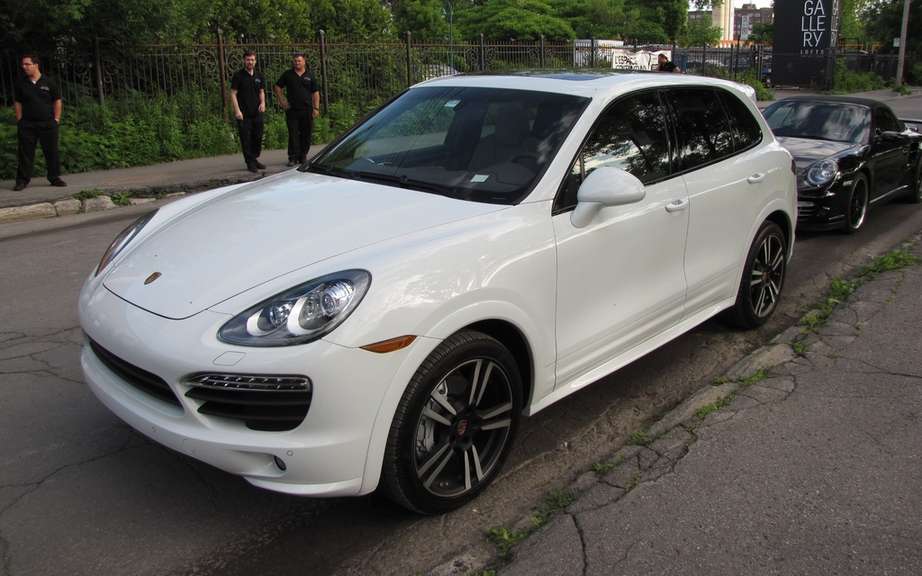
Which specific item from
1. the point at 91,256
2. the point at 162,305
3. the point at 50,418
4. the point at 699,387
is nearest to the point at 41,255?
the point at 91,256

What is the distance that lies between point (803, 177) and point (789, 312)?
3004 millimetres

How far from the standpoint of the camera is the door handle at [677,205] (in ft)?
13.8

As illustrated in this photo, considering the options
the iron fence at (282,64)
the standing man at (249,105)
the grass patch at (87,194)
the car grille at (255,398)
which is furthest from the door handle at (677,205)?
the standing man at (249,105)

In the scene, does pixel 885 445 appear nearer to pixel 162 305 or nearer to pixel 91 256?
pixel 162 305

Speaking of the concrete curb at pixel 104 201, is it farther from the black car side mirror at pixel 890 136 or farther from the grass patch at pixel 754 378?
the black car side mirror at pixel 890 136

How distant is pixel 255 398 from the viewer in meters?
2.71

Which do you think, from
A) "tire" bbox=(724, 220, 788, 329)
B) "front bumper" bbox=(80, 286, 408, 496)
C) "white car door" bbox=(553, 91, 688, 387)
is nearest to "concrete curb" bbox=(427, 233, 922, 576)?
"tire" bbox=(724, 220, 788, 329)

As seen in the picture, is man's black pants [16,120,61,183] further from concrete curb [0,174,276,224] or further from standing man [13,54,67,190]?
concrete curb [0,174,276,224]

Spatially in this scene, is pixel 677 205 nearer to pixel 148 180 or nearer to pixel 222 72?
pixel 148 180

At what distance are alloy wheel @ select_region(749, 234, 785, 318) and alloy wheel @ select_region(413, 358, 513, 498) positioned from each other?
2540 millimetres

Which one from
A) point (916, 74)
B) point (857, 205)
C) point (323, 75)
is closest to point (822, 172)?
point (857, 205)

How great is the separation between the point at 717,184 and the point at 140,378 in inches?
129

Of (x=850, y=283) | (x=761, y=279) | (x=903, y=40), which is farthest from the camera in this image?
(x=903, y=40)

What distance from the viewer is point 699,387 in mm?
4621
